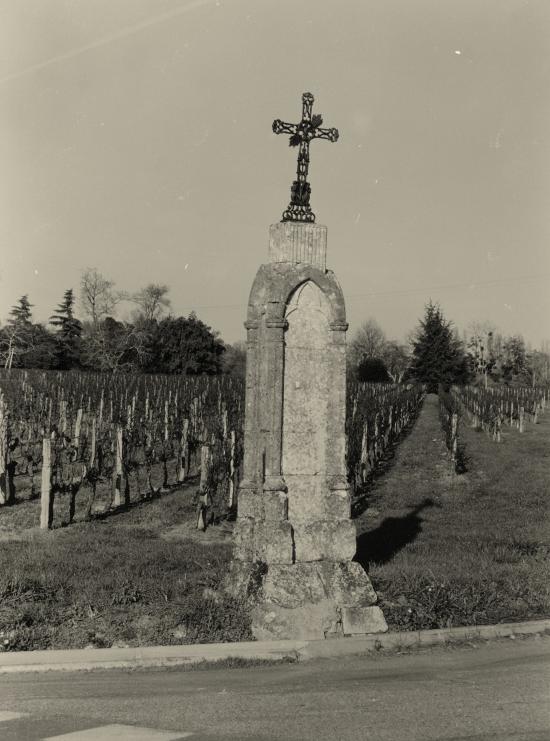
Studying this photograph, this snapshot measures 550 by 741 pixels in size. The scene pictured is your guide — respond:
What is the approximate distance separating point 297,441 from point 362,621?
187 cm

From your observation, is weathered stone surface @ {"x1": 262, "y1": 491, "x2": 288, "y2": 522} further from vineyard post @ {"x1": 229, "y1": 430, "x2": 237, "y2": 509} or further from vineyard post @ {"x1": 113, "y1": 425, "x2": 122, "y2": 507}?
vineyard post @ {"x1": 113, "y1": 425, "x2": 122, "y2": 507}

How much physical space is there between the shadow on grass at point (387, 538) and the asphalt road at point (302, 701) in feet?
9.32

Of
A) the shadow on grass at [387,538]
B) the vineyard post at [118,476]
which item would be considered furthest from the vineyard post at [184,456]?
the shadow on grass at [387,538]

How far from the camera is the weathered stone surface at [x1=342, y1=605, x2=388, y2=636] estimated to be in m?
6.48

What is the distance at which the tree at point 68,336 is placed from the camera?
240 feet

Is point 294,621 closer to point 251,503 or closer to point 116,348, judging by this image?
point 251,503

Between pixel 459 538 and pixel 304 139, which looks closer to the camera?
pixel 304 139

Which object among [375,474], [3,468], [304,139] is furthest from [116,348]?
[304,139]

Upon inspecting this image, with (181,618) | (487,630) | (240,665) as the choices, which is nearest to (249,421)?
(181,618)

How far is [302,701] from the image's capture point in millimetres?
4852

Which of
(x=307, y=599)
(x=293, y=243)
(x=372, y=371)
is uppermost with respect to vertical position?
(x=372, y=371)

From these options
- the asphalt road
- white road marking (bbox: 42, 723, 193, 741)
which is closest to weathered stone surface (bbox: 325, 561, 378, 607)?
the asphalt road

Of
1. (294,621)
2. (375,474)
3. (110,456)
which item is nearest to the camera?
(294,621)

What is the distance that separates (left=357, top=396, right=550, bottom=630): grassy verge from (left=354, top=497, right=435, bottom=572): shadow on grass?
17 mm
